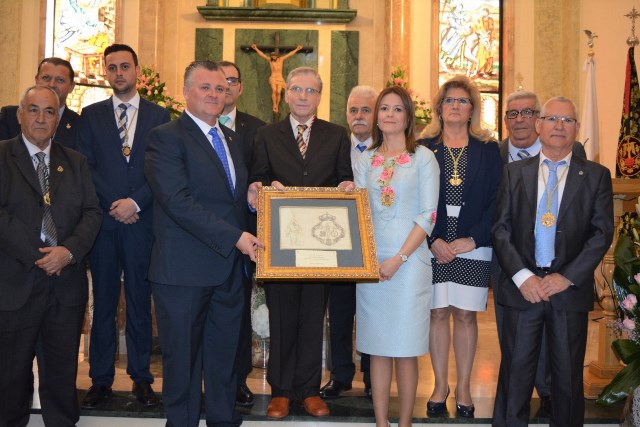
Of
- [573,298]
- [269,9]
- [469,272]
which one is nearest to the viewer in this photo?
[573,298]

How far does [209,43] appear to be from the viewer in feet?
37.3

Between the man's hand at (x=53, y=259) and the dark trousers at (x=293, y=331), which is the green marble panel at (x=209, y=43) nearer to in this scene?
the dark trousers at (x=293, y=331)

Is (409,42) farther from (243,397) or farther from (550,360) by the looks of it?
(550,360)

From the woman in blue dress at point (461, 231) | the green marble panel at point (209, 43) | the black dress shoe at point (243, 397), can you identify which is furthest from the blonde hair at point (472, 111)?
the green marble panel at point (209, 43)

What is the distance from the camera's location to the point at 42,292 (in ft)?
13.3

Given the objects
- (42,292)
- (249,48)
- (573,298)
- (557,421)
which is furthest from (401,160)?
(249,48)

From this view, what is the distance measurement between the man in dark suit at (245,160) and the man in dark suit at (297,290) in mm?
171

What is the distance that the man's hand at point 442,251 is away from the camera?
434cm

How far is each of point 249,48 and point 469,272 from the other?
7.60m

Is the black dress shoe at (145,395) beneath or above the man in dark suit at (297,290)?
beneath

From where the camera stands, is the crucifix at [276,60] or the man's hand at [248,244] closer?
the man's hand at [248,244]

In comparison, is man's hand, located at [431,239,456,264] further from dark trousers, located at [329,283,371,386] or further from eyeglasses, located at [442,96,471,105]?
eyeglasses, located at [442,96,471,105]

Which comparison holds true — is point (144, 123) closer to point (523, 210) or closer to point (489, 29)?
point (523, 210)

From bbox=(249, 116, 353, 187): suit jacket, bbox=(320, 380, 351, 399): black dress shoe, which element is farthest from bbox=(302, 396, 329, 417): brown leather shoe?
bbox=(249, 116, 353, 187): suit jacket
